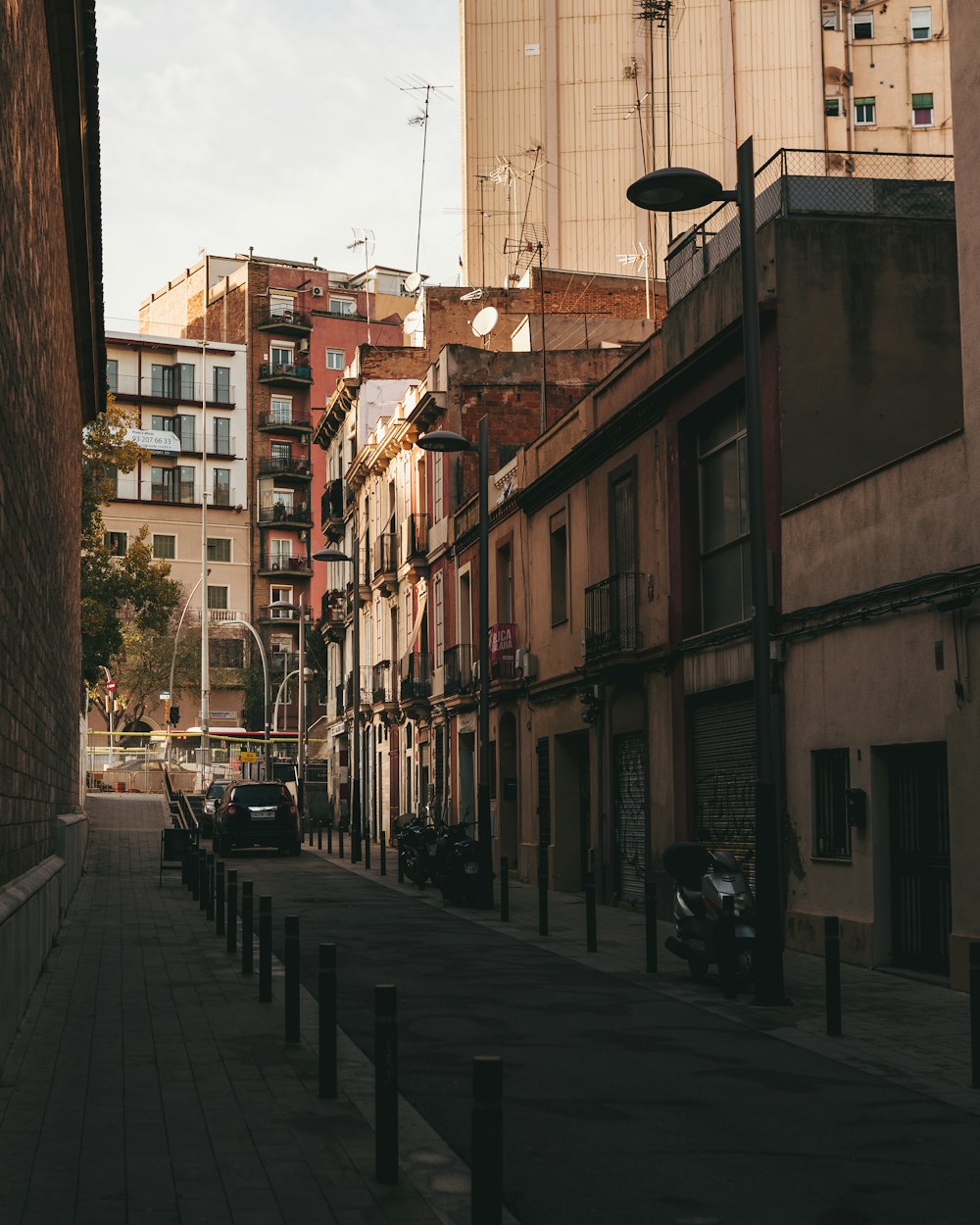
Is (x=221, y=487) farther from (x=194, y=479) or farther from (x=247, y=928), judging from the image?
(x=247, y=928)

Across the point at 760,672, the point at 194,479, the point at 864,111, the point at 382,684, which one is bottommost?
the point at 760,672

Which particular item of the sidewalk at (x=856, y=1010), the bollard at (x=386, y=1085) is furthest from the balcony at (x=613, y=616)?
the bollard at (x=386, y=1085)

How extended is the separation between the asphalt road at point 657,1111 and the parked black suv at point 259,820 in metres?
22.0

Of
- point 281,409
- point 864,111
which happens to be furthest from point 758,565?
point 281,409

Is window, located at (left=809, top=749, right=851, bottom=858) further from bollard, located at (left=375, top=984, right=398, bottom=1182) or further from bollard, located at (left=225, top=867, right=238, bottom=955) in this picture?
bollard, located at (left=375, top=984, right=398, bottom=1182)

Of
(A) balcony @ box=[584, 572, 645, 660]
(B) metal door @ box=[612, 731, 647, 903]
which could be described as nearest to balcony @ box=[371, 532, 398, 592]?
(A) balcony @ box=[584, 572, 645, 660]

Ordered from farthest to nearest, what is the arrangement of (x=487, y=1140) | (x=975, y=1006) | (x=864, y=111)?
(x=864, y=111), (x=975, y=1006), (x=487, y=1140)

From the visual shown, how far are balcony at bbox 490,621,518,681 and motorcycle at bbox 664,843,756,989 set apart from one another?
1543 centimetres

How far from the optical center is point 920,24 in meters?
56.0

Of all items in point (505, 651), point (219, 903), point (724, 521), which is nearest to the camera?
point (219, 903)

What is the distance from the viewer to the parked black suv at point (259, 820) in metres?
36.0

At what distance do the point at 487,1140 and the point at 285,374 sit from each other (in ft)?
286

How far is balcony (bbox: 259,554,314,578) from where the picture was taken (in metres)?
90.5

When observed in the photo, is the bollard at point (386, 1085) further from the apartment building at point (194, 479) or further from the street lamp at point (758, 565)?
the apartment building at point (194, 479)
